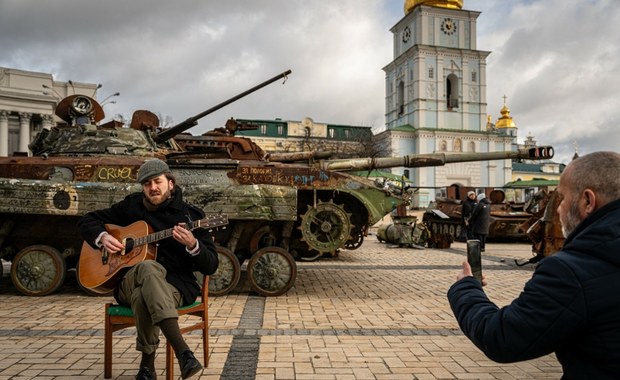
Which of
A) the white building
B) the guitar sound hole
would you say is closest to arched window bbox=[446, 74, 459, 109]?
the white building

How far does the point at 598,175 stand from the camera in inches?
69.8

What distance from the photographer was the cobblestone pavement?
153 inches

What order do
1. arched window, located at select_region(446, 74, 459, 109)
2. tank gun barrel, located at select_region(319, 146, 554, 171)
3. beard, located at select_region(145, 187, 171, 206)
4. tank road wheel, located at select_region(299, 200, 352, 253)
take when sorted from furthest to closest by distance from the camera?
arched window, located at select_region(446, 74, 459, 109), tank gun barrel, located at select_region(319, 146, 554, 171), tank road wheel, located at select_region(299, 200, 352, 253), beard, located at select_region(145, 187, 171, 206)

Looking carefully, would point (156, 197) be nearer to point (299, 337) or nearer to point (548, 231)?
point (299, 337)

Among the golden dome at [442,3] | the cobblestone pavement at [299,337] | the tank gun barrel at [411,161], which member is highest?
the golden dome at [442,3]

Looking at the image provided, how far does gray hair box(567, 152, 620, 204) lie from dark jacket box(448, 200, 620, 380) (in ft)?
0.18

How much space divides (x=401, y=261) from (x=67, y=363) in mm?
8337

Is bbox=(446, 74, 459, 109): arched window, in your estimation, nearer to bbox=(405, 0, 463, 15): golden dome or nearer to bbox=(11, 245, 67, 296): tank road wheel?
bbox=(405, 0, 463, 15): golden dome

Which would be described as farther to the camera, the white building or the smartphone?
the white building

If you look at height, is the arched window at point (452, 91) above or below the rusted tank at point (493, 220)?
above

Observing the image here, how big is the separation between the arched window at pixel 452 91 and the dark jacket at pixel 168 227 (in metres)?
53.1

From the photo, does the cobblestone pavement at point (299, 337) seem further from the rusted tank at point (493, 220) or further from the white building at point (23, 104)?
the white building at point (23, 104)

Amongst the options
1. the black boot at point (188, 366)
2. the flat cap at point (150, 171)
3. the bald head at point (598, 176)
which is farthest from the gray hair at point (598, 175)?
the flat cap at point (150, 171)

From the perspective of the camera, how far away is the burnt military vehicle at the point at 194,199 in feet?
21.6
